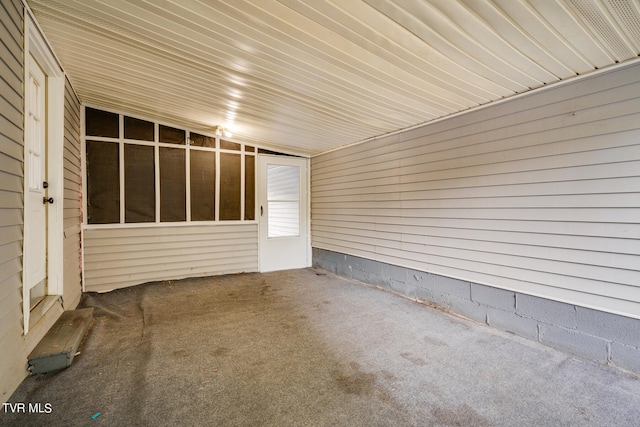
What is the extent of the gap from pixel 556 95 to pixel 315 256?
450cm

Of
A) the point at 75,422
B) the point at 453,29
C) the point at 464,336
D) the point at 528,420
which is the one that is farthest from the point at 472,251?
the point at 75,422

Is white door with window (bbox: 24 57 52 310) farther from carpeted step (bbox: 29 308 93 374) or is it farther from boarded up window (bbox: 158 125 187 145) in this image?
boarded up window (bbox: 158 125 187 145)

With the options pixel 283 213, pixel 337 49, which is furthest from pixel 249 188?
pixel 337 49

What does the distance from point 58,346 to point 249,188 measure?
3.60 metres

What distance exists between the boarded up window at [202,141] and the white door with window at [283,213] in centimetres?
87

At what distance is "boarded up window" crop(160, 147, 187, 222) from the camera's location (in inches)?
184

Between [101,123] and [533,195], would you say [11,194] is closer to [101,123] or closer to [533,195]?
[101,123]

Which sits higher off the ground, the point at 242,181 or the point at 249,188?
the point at 242,181

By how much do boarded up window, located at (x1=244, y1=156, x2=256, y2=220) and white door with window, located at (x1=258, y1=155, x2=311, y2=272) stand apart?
112mm

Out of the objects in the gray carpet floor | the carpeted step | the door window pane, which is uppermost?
the door window pane

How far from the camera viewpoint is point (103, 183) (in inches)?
167

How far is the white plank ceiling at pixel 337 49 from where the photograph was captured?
71.0 inches

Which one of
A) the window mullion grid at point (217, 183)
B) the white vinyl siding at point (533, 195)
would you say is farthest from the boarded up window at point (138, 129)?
the white vinyl siding at point (533, 195)

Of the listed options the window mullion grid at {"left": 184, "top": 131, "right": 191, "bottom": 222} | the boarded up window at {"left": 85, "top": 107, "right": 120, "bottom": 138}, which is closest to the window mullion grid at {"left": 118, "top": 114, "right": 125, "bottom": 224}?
the boarded up window at {"left": 85, "top": 107, "right": 120, "bottom": 138}
